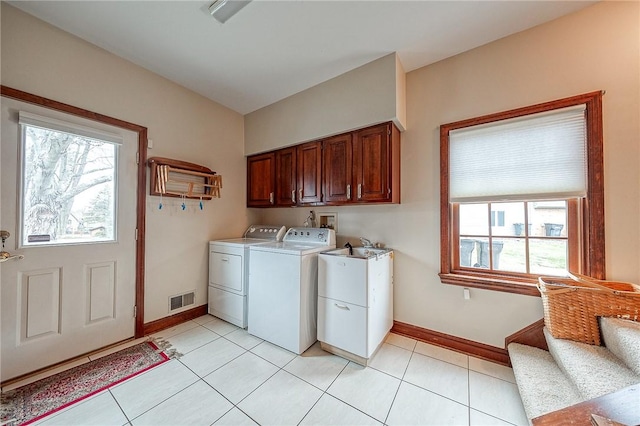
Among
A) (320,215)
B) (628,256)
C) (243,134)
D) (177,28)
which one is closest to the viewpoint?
(628,256)

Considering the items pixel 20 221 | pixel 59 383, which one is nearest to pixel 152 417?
pixel 59 383

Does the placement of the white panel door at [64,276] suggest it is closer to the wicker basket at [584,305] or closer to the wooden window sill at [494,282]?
the wooden window sill at [494,282]

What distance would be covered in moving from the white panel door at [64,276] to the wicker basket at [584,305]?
138 inches

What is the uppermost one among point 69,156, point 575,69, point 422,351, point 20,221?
point 575,69

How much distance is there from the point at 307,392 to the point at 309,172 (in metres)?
2.10

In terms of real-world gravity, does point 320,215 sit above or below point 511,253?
above

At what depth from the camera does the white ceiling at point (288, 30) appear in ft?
5.62

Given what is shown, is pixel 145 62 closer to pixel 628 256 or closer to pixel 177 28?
pixel 177 28

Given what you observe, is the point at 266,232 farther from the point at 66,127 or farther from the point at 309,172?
the point at 66,127

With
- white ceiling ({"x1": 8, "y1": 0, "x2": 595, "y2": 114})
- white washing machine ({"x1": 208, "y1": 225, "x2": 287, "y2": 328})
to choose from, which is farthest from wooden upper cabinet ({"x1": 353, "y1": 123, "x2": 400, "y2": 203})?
white washing machine ({"x1": 208, "y1": 225, "x2": 287, "y2": 328})

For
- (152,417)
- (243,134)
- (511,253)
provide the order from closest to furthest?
(152,417), (511,253), (243,134)

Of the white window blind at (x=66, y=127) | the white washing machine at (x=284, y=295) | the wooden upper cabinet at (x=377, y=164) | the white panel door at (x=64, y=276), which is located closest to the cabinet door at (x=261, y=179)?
the white washing machine at (x=284, y=295)

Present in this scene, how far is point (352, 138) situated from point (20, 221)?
2.80 m

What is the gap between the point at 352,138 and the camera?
2.46 m
